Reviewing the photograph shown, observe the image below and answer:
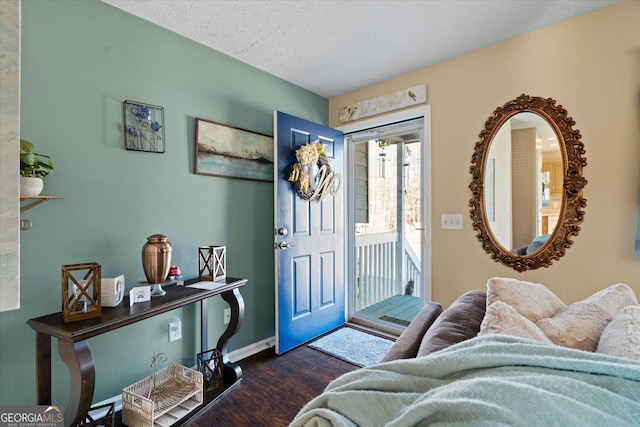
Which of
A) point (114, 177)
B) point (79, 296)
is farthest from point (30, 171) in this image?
point (79, 296)

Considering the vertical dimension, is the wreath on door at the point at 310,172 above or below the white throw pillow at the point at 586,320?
above

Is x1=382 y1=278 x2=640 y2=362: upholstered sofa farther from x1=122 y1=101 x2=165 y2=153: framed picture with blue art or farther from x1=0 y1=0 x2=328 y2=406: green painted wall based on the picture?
x1=122 y1=101 x2=165 y2=153: framed picture with blue art

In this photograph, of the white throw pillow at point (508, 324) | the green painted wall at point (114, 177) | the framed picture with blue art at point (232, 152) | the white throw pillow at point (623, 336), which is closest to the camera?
the white throw pillow at point (623, 336)

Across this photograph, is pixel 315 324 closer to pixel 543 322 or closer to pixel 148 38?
pixel 543 322

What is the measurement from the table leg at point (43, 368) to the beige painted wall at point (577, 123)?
2.55m

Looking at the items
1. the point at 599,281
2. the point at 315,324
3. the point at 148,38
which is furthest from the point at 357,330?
the point at 148,38

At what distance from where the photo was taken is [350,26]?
203cm

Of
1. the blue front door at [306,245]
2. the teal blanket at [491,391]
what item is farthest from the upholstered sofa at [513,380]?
the blue front door at [306,245]

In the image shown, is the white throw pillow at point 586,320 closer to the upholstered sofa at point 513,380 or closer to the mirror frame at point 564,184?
the upholstered sofa at point 513,380

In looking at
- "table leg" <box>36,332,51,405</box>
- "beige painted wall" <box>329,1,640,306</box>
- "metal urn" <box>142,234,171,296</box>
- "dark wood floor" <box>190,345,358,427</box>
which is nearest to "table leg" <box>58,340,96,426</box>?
"table leg" <box>36,332,51,405</box>

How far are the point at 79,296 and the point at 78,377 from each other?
0.34 m

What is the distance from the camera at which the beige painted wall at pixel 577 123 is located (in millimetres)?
1788

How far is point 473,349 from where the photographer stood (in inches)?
27.0

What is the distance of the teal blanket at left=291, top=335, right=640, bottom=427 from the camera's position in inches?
19.8
